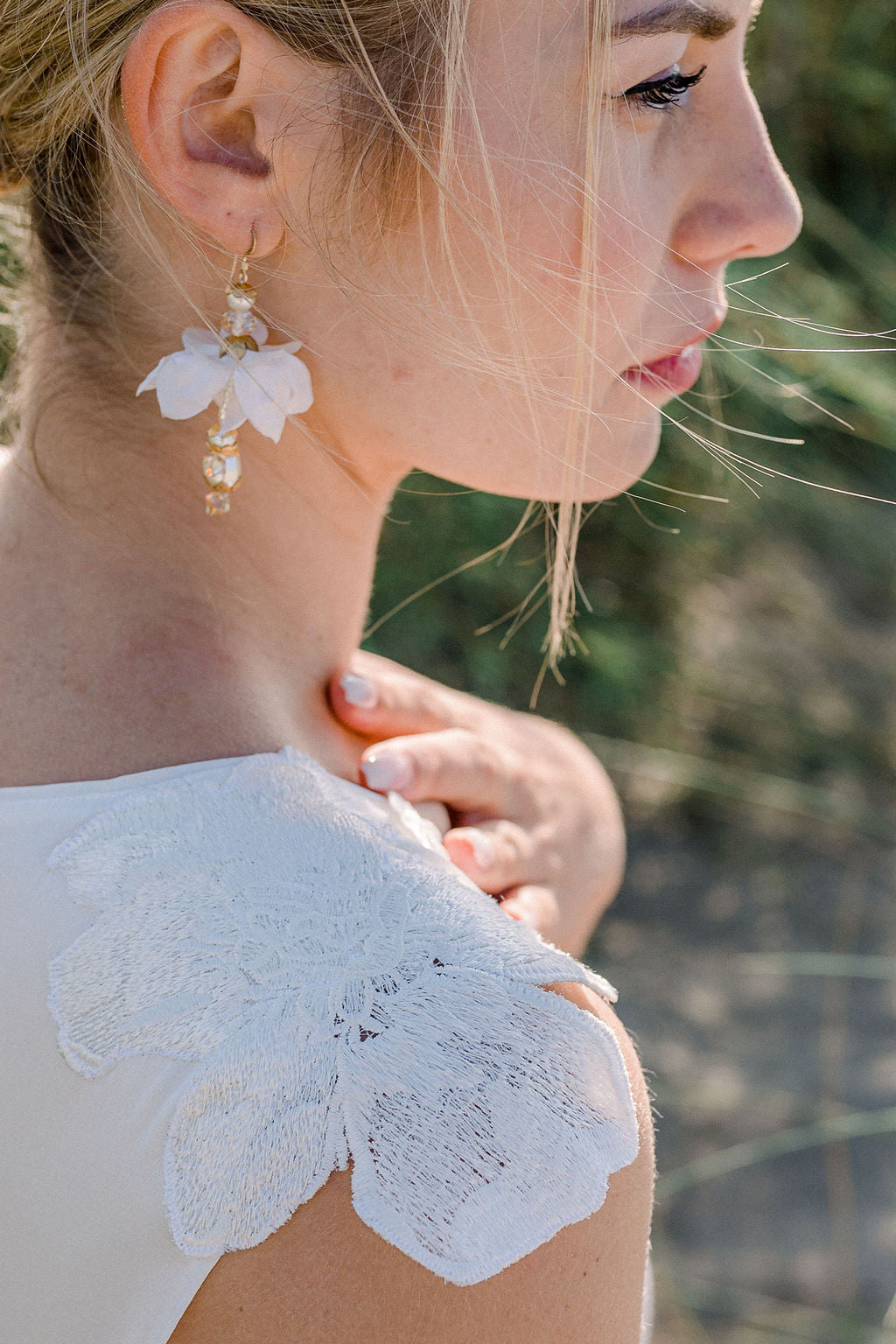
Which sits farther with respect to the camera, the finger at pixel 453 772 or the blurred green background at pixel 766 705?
the blurred green background at pixel 766 705

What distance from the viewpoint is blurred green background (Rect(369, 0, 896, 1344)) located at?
2.49 m

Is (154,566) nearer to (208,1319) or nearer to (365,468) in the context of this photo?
(365,468)

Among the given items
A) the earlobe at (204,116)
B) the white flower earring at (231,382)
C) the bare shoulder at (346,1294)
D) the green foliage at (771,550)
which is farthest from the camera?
the green foliage at (771,550)

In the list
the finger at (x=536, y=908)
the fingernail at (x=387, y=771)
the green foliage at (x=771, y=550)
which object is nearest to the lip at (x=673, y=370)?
the fingernail at (x=387, y=771)

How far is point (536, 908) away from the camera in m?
1.27

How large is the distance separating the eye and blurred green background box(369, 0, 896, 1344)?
5.14 ft

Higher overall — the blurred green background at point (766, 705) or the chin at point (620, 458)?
the chin at point (620, 458)

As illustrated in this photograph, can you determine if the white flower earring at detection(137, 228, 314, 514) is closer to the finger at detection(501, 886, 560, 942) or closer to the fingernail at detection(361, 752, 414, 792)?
the fingernail at detection(361, 752, 414, 792)

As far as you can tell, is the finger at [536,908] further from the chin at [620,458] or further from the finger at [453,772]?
the chin at [620,458]

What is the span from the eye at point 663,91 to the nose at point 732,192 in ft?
0.13

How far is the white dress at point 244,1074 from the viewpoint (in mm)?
697

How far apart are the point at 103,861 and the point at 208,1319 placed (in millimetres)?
293

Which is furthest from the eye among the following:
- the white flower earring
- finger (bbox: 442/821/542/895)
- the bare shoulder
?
the bare shoulder

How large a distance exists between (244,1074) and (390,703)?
56 cm
